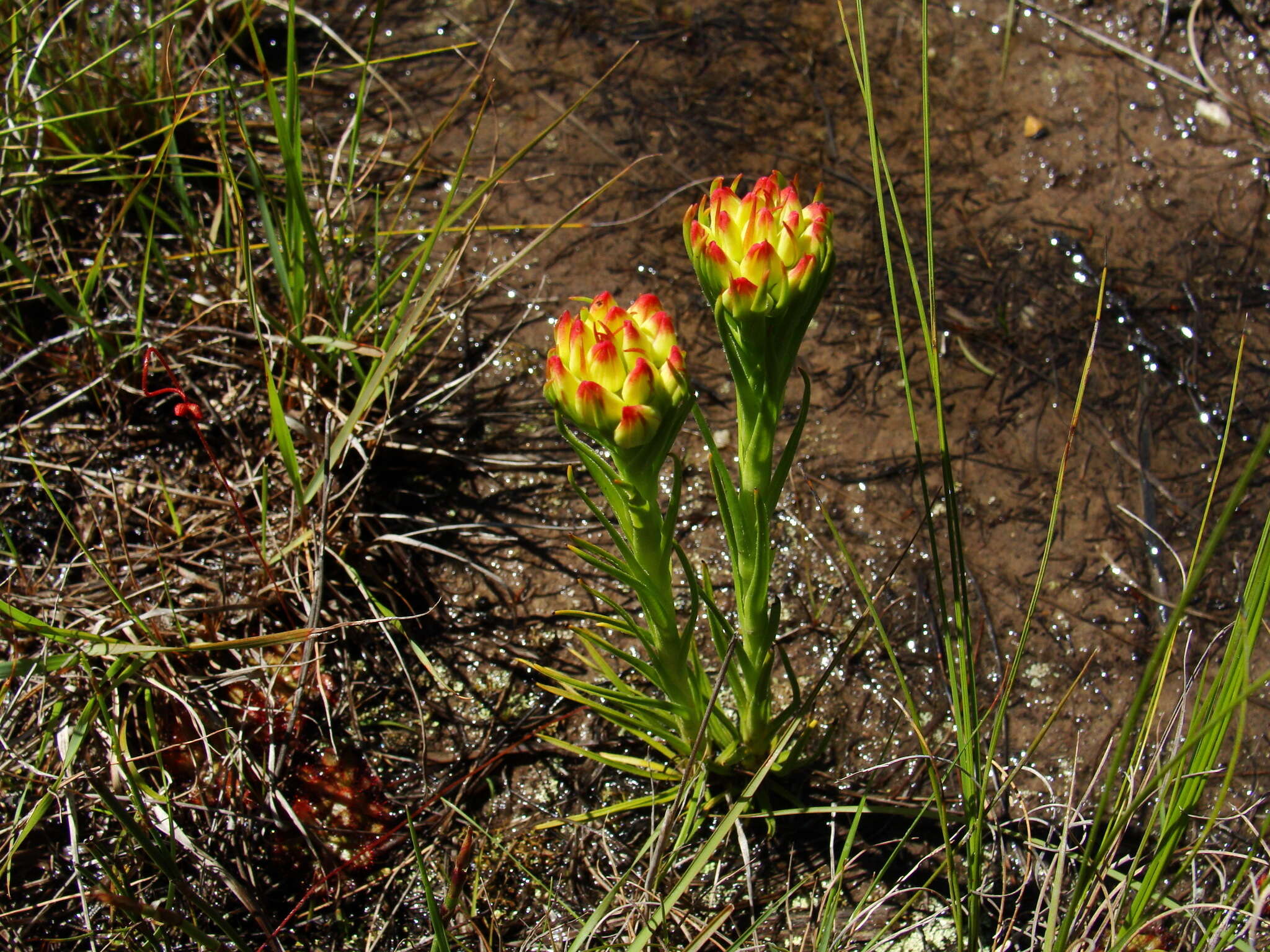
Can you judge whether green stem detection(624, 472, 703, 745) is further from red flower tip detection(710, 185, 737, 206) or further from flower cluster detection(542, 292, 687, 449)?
red flower tip detection(710, 185, 737, 206)

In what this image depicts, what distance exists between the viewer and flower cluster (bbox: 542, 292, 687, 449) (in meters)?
1.01

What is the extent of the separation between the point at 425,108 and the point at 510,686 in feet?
5.44

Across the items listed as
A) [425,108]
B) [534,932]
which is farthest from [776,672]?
[425,108]

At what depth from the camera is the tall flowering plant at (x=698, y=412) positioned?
3.37 feet

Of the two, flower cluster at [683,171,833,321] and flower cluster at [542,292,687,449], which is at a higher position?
flower cluster at [683,171,833,321]

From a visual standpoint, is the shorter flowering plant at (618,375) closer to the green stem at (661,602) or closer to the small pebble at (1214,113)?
the green stem at (661,602)

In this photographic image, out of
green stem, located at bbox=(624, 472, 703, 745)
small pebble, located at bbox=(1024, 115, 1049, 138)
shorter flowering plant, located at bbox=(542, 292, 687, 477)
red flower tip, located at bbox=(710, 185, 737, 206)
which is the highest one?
small pebble, located at bbox=(1024, 115, 1049, 138)

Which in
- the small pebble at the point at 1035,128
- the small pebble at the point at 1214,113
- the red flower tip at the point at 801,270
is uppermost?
the small pebble at the point at 1214,113

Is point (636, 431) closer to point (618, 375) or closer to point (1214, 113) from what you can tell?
point (618, 375)

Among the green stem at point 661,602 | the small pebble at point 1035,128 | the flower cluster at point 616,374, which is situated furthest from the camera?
the small pebble at point 1035,128

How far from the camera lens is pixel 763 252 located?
3.36 feet

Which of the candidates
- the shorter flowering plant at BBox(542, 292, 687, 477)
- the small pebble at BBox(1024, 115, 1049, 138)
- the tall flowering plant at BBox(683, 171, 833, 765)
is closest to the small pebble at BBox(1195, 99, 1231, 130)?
the small pebble at BBox(1024, 115, 1049, 138)

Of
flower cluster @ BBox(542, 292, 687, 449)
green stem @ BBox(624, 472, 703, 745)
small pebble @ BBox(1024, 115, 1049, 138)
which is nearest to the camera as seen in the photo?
flower cluster @ BBox(542, 292, 687, 449)

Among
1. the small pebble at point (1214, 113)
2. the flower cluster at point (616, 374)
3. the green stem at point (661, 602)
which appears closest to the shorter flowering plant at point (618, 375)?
the flower cluster at point (616, 374)
